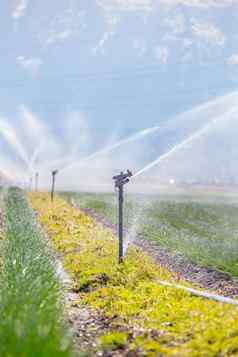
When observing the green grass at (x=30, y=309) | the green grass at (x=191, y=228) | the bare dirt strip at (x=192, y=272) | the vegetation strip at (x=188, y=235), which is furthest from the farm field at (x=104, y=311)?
the green grass at (x=191, y=228)

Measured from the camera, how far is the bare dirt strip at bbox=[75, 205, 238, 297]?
17.8 metres

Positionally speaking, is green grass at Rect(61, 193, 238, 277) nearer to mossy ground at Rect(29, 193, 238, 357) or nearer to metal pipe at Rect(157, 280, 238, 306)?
mossy ground at Rect(29, 193, 238, 357)

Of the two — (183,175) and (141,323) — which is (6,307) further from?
(183,175)

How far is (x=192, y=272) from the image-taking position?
68.0 feet

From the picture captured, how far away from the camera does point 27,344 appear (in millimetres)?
7887

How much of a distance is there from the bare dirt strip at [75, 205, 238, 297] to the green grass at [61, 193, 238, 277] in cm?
31

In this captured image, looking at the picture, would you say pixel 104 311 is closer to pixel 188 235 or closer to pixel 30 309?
pixel 30 309

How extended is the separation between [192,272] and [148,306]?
23.1 feet

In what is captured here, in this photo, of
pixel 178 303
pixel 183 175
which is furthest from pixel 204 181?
pixel 178 303

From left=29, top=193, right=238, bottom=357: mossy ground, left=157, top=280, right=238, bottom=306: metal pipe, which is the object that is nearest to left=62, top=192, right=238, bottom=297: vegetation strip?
left=29, top=193, right=238, bottom=357: mossy ground

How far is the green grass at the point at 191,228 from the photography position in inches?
901

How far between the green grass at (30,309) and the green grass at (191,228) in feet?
23.0

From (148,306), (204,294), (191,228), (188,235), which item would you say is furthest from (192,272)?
(191,228)

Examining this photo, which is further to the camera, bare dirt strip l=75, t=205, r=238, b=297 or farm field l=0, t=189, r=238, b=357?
bare dirt strip l=75, t=205, r=238, b=297
